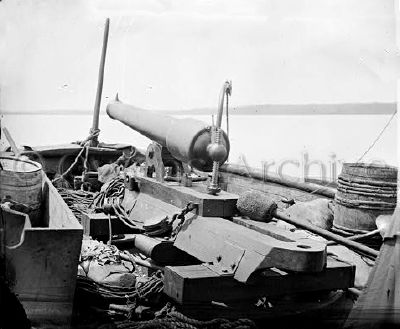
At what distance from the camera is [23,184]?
4.04m

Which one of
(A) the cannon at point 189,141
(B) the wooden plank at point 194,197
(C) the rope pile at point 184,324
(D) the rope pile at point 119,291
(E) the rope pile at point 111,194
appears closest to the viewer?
(C) the rope pile at point 184,324

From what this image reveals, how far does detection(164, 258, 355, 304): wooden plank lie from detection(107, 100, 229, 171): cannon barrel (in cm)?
103

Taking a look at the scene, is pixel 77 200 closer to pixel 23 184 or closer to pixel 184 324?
pixel 23 184

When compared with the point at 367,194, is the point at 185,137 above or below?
above

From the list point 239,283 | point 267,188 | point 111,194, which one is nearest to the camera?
point 239,283

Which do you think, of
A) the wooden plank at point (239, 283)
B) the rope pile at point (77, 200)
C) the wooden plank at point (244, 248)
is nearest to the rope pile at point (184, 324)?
the wooden plank at point (239, 283)

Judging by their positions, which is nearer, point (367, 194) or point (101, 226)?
point (367, 194)

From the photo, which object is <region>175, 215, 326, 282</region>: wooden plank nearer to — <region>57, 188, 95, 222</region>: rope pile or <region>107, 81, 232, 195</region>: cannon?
<region>107, 81, 232, 195</region>: cannon

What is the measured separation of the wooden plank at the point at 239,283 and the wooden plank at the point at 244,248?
11 centimetres

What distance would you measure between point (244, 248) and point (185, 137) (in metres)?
1.21

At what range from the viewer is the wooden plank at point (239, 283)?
281cm

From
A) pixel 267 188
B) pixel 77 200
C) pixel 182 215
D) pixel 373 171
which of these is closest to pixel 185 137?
pixel 182 215

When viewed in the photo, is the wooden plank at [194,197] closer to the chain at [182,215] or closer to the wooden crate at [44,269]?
the chain at [182,215]

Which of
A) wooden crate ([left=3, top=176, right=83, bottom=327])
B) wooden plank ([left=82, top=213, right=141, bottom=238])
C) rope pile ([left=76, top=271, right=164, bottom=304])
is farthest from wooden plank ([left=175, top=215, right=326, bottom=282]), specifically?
wooden plank ([left=82, top=213, right=141, bottom=238])
